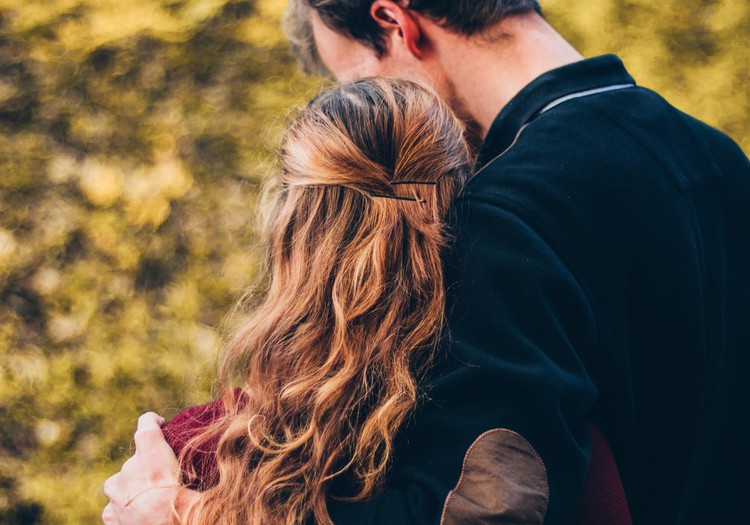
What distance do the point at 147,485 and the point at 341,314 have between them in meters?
0.42

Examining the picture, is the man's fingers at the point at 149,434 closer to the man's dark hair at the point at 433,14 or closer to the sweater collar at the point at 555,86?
the sweater collar at the point at 555,86

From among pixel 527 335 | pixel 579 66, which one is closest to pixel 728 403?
pixel 527 335

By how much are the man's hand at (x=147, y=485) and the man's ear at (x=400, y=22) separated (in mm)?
915

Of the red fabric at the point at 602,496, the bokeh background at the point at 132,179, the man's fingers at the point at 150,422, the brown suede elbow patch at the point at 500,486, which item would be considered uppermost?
the brown suede elbow patch at the point at 500,486

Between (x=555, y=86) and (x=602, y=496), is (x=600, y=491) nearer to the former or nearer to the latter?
(x=602, y=496)

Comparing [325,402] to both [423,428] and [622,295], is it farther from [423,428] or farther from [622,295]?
[622,295]

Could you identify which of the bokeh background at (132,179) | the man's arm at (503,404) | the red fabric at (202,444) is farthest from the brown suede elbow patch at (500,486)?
the bokeh background at (132,179)

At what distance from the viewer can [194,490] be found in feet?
3.80

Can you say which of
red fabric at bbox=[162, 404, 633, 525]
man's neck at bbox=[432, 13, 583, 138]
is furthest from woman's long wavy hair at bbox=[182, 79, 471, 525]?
man's neck at bbox=[432, 13, 583, 138]

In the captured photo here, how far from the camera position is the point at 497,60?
4.71 ft

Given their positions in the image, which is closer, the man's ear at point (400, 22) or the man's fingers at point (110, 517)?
the man's fingers at point (110, 517)

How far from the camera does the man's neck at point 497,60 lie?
1.37 meters

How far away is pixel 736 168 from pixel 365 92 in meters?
0.66

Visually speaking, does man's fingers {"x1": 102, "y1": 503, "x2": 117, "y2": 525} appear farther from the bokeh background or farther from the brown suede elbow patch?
the bokeh background
